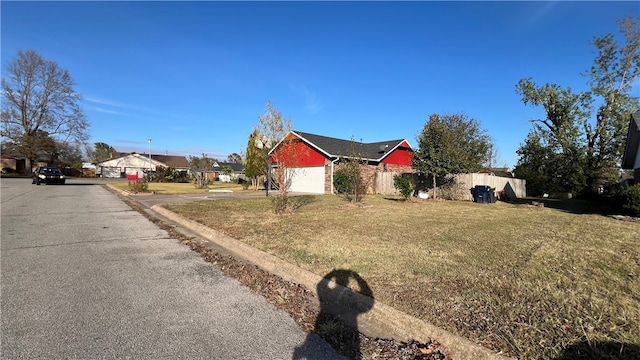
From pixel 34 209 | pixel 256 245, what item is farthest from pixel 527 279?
pixel 34 209

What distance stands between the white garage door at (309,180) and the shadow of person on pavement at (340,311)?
785 inches

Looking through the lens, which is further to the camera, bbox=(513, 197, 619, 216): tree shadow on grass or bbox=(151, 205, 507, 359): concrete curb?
bbox=(513, 197, 619, 216): tree shadow on grass

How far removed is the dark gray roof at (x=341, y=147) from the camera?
24531 millimetres

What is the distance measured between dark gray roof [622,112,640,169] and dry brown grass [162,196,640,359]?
7407 mm

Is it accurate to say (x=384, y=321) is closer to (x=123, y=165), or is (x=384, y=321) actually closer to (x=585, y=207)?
(x=585, y=207)

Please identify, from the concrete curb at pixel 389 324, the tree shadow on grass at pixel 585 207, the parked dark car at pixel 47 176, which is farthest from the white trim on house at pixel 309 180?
the parked dark car at pixel 47 176

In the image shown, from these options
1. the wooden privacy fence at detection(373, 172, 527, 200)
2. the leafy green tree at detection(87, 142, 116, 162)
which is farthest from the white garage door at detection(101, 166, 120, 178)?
the wooden privacy fence at detection(373, 172, 527, 200)

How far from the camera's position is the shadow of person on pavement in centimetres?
282

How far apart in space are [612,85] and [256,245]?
3143 cm

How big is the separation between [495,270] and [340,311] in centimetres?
258

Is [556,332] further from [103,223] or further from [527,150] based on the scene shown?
[527,150]

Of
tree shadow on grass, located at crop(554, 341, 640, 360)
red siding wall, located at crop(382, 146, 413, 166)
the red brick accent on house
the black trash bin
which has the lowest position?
tree shadow on grass, located at crop(554, 341, 640, 360)

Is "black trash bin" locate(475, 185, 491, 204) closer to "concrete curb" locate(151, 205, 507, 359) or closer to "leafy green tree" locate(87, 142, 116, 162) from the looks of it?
"concrete curb" locate(151, 205, 507, 359)

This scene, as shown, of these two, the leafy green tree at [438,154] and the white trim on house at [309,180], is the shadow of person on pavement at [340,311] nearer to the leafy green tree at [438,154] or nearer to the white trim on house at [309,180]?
the leafy green tree at [438,154]
